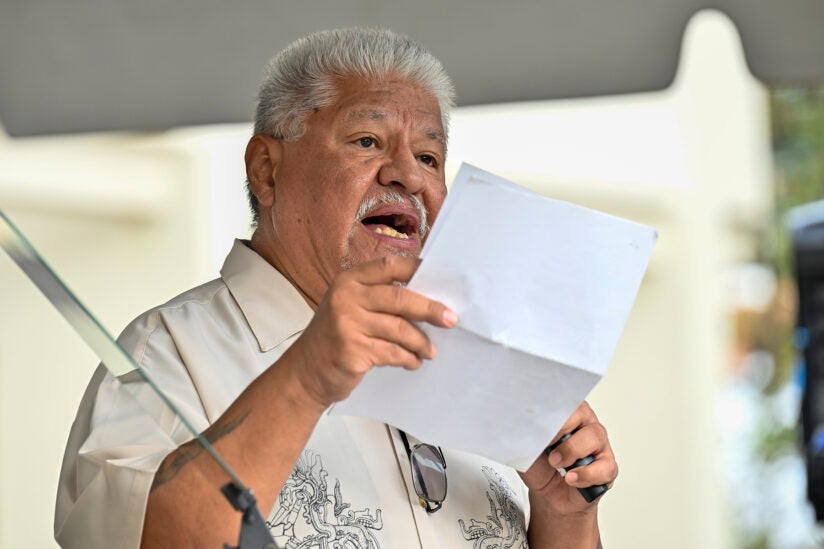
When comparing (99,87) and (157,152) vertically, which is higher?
(157,152)

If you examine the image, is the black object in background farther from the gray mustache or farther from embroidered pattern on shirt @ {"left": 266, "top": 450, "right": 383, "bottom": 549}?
embroidered pattern on shirt @ {"left": 266, "top": 450, "right": 383, "bottom": 549}

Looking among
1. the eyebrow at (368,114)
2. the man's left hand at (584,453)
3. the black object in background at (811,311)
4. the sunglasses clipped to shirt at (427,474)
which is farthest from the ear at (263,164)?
the black object in background at (811,311)

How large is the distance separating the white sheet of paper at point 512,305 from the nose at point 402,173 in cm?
56

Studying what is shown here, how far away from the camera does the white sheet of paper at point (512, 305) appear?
1127 mm

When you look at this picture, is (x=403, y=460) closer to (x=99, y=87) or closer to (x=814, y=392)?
(x=99, y=87)

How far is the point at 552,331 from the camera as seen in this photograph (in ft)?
3.85

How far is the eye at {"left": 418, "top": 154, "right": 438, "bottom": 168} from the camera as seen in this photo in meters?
1.84

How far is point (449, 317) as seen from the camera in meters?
1.12

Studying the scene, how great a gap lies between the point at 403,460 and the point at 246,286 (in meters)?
0.32

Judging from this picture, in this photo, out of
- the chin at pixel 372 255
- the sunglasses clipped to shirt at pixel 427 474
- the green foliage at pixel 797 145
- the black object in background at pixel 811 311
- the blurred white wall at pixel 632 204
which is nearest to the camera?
the sunglasses clipped to shirt at pixel 427 474

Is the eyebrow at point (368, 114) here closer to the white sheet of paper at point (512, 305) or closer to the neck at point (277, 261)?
the neck at point (277, 261)

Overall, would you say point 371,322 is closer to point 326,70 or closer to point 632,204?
point 326,70

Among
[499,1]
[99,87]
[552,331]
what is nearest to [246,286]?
[552,331]

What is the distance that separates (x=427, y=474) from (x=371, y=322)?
49 centimetres
